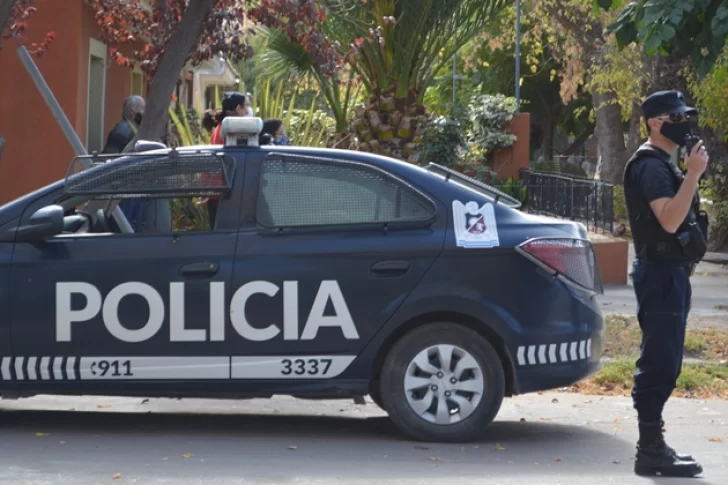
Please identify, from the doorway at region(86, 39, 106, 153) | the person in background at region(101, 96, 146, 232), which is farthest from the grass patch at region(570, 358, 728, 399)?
the doorway at region(86, 39, 106, 153)

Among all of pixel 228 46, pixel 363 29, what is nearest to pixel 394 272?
pixel 228 46

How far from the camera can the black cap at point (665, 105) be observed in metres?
6.19

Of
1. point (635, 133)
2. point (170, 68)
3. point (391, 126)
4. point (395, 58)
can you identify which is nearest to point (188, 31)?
point (170, 68)

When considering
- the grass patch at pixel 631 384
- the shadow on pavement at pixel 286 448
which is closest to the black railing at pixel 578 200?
the grass patch at pixel 631 384

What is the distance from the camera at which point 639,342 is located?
10734 mm

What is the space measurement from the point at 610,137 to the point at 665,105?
27.5 meters

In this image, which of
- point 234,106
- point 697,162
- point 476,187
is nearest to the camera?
point 697,162

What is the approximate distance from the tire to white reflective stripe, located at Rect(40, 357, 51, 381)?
6.06 ft

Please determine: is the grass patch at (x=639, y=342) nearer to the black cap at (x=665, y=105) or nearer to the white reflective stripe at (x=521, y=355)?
the white reflective stripe at (x=521, y=355)

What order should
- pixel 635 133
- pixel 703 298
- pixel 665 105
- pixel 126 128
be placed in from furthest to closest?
pixel 635 133 → pixel 703 298 → pixel 126 128 → pixel 665 105

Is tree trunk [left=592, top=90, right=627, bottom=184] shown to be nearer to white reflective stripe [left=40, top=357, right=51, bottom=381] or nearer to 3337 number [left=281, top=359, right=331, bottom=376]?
3337 number [left=281, top=359, right=331, bottom=376]

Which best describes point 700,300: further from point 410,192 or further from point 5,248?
point 5,248

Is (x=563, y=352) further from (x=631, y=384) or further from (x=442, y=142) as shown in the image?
(x=442, y=142)

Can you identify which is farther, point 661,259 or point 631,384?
point 631,384
